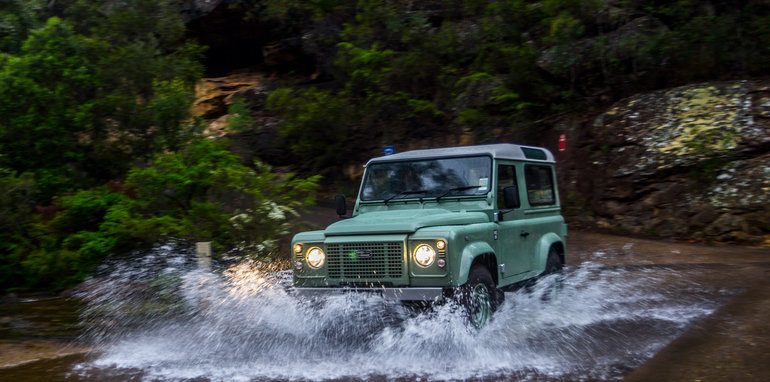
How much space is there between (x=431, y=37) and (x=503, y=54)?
11.9 ft

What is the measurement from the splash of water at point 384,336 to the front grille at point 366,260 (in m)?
0.27

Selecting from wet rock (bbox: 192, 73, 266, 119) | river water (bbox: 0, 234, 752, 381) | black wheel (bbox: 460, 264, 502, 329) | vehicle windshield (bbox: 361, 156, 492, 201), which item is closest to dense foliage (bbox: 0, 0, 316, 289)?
river water (bbox: 0, 234, 752, 381)

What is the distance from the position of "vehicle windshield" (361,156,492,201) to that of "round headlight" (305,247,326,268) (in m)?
1.28

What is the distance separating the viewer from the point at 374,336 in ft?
20.5

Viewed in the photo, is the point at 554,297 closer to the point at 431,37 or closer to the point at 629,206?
the point at 629,206

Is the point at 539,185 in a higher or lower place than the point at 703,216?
higher

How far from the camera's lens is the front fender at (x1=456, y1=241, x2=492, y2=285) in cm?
589

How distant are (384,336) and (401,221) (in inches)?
43.2

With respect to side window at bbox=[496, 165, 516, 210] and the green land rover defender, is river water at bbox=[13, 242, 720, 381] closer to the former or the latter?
the green land rover defender

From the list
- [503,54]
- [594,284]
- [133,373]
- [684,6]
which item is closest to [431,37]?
[503,54]

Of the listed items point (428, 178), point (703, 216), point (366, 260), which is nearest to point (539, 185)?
point (428, 178)

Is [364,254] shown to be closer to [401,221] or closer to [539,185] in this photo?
[401,221]

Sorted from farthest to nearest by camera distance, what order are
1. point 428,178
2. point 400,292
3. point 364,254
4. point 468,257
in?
point 428,178
point 364,254
point 468,257
point 400,292

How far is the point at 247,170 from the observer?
39.4 feet
